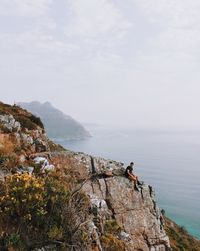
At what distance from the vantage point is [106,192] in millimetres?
15727

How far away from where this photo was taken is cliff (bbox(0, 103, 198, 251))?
10.0 metres

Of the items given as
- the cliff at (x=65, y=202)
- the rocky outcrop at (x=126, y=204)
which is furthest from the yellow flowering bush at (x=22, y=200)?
the rocky outcrop at (x=126, y=204)

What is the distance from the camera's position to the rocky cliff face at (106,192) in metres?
12.7

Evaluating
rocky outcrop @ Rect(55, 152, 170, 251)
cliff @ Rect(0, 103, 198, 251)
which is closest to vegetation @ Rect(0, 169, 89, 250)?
cliff @ Rect(0, 103, 198, 251)

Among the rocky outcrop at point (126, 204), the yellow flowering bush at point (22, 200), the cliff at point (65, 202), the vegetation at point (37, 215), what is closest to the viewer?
the vegetation at point (37, 215)

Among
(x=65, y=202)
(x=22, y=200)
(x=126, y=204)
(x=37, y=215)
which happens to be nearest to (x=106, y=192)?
(x=126, y=204)

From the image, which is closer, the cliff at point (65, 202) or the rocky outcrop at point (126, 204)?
the cliff at point (65, 202)

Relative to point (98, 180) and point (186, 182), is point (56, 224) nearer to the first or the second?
point (98, 180)

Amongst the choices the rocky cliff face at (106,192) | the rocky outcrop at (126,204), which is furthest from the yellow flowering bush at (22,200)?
the rocky outcrop at (126,204)

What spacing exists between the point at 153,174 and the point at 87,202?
128m

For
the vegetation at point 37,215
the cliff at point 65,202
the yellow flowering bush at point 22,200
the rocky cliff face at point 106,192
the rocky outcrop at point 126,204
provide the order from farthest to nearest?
the rocky outcrop at point 126,204, the rocky cliff face at point 106,192, the yellow flowering bush at point 22,200, the cliff at point 65,202, the vegetation at point 37,215

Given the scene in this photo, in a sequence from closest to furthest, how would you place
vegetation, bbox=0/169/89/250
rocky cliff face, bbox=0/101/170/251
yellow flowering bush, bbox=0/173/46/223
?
vegetation, bbox=0/169/89/250 < yellow flowering bush, bbox=0/173/46/223 < rocky cliff face, bbox=0/101/170/251

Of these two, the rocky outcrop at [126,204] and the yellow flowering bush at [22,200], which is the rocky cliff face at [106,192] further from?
the yellow flowering bush at [22,200]

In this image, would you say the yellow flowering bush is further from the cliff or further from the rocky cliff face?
the rocky cliff face
